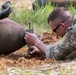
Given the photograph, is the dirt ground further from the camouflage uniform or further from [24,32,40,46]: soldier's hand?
[24,32,40,46]: soldier's hand

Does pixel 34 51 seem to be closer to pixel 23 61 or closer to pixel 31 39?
pixel 31 39

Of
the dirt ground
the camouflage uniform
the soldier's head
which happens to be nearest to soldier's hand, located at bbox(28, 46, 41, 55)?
the dirt ground

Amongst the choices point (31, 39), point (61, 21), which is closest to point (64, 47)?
point (61, 21)

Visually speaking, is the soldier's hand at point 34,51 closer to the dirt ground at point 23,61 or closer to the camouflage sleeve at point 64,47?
the dirt ground at point 23,61

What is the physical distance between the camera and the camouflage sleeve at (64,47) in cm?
513

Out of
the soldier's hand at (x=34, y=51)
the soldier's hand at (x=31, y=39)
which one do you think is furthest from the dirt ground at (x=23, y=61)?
the soldier's hand at (x=31, y=39)

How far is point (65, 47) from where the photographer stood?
17.0 ft

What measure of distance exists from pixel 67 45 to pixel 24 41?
835mm

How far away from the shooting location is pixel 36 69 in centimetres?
483

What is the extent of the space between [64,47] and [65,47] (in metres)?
0.01

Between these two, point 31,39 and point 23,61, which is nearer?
point 23,61

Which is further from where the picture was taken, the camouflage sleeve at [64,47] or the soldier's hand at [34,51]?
the soldier's hand at [34,51]

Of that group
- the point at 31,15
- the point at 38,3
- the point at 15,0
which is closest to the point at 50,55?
the point at 31,15

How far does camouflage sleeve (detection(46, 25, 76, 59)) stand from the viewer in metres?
5.13
